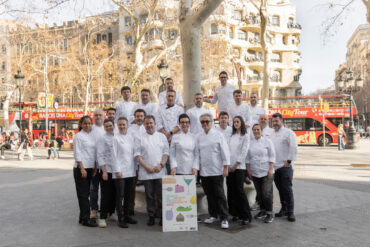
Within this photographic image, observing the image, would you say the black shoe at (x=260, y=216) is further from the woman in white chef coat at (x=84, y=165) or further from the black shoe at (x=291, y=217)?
the woman in white chef coat at (x=84, y=165)

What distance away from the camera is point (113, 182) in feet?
19.0

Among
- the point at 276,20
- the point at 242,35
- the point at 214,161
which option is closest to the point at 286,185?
the point at 214,161

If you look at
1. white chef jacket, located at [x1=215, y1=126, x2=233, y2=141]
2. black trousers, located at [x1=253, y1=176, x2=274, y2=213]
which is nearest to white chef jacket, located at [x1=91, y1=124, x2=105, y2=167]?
white chef jacket, located at [x1=215, y1=126, x2=233, y2=141]

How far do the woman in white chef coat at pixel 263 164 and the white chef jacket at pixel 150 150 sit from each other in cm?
147

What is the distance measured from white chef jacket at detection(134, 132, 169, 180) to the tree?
76.2 inches

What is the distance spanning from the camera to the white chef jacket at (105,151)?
5.61 metres

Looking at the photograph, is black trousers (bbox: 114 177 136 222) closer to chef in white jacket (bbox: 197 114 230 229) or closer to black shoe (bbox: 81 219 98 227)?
black shoe (bbox: 81 219 98 227)

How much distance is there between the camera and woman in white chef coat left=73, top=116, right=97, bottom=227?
5578 millimetres

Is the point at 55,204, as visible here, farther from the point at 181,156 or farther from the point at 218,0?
the point at 218,0

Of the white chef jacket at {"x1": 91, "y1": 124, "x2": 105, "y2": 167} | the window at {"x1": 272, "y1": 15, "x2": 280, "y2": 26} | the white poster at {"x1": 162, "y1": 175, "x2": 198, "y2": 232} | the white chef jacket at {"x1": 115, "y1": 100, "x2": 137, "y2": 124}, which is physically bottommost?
the white poster at {"x1": 162, "y1": 175, "x2": 198, "y2": 232}

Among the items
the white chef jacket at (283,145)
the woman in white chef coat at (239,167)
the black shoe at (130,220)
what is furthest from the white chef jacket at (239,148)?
the black shoe at (130,220)

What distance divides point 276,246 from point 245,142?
171 centimetres

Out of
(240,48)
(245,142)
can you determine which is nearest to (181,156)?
(245,142)

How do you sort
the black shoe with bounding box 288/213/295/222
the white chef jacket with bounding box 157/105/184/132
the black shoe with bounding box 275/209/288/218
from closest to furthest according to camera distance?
the black shoe with bounding box 288/213/295/222 → the black shoe with bounding box 275/209/288/218 → the white chef jacket with bounding box 157/105/184/132
